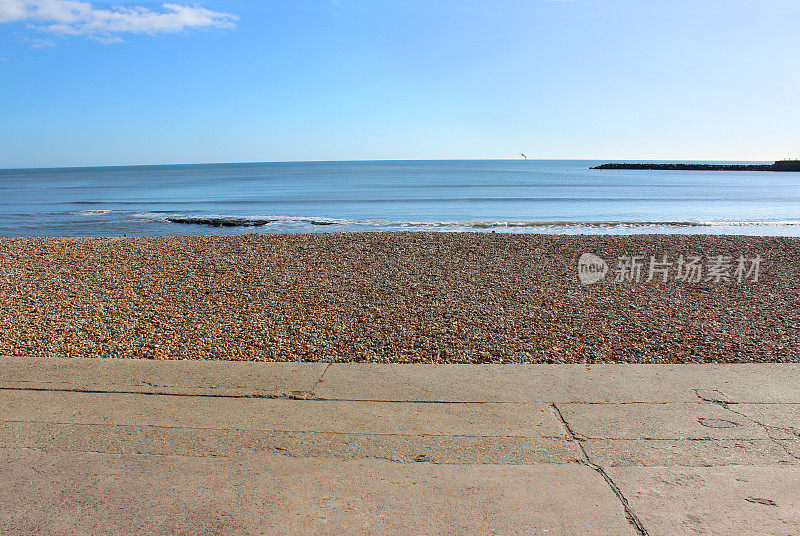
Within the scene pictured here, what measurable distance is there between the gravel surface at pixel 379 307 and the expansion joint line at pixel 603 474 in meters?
1.51

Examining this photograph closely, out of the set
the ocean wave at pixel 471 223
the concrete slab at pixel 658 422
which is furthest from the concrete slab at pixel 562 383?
the ocean wave at pixel 471 223

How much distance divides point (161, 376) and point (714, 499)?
3603 mm

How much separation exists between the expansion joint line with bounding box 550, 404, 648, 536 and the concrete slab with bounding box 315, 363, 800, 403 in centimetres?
32

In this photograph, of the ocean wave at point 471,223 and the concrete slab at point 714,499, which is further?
the ocean wave at point 471,223

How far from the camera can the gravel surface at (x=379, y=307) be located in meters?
5.35

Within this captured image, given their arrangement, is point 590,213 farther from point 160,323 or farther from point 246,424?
point 246,424

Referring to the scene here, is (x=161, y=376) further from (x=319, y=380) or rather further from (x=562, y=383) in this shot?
(x=562, y=383)

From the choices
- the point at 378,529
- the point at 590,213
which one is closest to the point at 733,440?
the point at 378,529

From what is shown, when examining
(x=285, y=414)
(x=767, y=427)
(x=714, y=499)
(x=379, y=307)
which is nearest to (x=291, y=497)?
(x=285, y=414)

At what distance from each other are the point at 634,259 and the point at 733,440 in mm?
8871

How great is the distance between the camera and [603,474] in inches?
116

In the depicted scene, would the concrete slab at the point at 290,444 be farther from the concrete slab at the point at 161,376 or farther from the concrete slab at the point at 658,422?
the concrete slab at the point at 161,376

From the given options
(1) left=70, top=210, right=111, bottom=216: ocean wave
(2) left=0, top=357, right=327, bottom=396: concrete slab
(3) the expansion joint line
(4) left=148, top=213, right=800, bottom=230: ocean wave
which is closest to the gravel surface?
(2) left=0, top=357, right=327, bottom=396: concrete slab

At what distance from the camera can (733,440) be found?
10.8 feet
